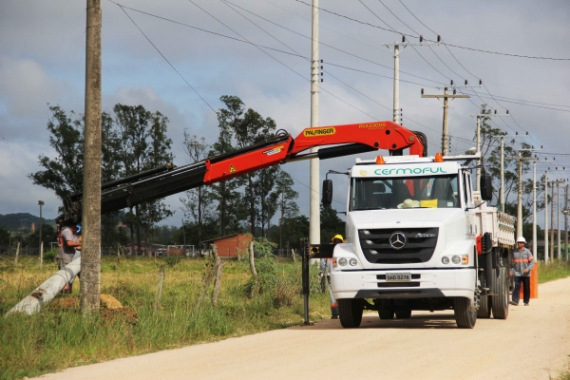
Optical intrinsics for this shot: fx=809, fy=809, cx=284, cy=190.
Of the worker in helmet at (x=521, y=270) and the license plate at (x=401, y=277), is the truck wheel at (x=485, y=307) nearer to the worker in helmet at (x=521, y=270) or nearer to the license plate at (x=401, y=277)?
the license plate at (x=401, y=277)

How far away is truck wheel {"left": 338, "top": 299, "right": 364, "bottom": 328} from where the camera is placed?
15047 millimetres

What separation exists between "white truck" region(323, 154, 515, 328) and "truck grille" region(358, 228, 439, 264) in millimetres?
17

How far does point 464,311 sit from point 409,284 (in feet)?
4.06

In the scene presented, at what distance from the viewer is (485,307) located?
18.1 metres

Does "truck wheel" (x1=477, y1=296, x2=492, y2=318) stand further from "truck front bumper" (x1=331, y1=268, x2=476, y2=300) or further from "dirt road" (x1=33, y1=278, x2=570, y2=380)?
"truck front bumper" (x1=331, y1=268, x2=476, y2=300)

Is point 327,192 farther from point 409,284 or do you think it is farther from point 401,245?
point 409,284

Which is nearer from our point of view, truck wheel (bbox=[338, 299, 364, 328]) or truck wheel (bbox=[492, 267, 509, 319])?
truck wheel (bbox=[338, 299, 364, 328])

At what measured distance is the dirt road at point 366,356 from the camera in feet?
30.7

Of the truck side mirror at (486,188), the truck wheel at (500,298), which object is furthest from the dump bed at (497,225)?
the truck side mirror at (486,188)

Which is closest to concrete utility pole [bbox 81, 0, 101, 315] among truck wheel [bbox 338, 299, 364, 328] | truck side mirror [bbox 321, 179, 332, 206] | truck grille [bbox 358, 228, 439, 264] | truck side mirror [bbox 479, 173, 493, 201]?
truck side mirror [bbox 321, 179, 332, 206]

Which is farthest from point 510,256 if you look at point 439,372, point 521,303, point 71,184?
point 71,184

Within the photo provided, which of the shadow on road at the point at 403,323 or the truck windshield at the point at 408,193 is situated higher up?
the truck windshield at the point at 408,193

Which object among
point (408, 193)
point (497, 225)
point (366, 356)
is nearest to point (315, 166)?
point (497, 225)

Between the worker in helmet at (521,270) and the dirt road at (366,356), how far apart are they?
7.83 meters
